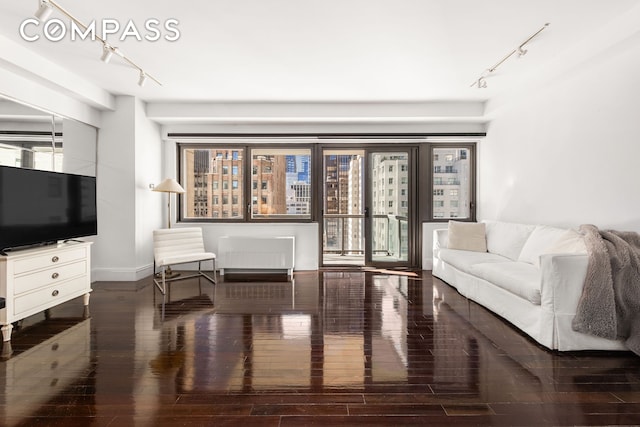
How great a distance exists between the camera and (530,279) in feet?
9.64

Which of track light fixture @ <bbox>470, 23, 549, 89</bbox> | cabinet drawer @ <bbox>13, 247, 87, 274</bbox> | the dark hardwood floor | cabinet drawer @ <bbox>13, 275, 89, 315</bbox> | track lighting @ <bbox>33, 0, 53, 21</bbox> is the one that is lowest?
the dark hardwood floor

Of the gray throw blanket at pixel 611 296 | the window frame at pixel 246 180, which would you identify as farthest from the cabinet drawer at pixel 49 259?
the gray throw blanket at pixel 611 296

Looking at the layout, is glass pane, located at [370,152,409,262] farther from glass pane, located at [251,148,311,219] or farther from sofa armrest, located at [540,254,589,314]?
sofa armrest, located at [540,254,589,314]

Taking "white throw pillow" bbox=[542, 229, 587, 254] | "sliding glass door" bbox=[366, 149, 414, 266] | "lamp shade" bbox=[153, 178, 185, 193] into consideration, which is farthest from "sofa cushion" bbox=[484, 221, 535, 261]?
"lamp shade" bbox=[153, 178, 185, 193]

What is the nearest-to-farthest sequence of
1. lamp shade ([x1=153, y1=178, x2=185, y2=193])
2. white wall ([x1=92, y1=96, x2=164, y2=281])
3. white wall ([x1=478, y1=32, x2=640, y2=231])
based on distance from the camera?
white wall ([x1=478, y1=32, x2=640, y2=231])
white wall ([x1=92, y1=96, x2=164, y2=281])
lamp shade ([x1=153, y1=178, x2=185, y2=193])

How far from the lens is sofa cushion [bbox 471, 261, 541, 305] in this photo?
281cm

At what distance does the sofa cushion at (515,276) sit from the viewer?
2809 mm

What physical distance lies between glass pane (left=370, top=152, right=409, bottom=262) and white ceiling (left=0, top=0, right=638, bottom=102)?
141 centimetres

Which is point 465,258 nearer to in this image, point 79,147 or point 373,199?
point 373,199

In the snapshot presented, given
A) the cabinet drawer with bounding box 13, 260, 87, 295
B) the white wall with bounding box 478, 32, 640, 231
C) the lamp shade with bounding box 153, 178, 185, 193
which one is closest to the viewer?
the cabinet drawer with bounding box 13, 260, 87, 295

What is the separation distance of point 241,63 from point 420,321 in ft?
10.5

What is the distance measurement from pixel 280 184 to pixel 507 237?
11.5 feet

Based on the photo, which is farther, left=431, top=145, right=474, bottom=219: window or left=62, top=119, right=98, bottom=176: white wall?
left=431, top=145, right=474, bottom=219: window

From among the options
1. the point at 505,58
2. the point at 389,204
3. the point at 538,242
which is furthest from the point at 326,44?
the point at 389,204
